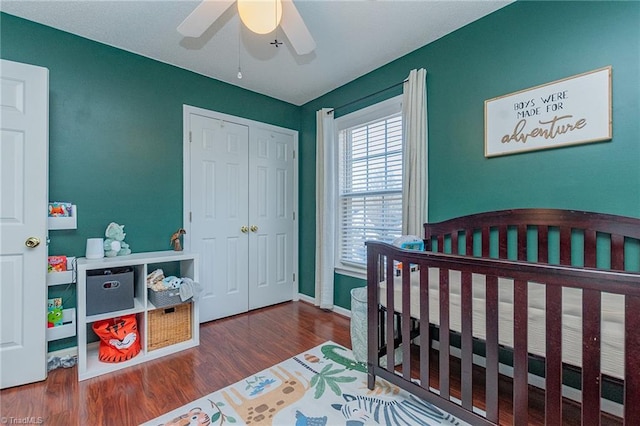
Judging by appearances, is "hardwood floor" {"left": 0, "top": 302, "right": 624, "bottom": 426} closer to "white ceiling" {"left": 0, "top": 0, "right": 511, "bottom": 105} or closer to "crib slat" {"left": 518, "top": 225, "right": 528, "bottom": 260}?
"crib slat" {"left": 518, "top": 225, "right": 528, "bottom": 260}

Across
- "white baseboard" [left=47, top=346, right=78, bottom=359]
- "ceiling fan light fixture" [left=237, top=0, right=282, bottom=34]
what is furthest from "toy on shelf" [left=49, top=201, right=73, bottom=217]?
"ceiling fan light fixture" [left=237, top=0, right=282, bottom=34]

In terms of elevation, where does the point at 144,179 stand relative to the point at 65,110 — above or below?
below

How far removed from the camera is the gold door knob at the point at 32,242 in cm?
183

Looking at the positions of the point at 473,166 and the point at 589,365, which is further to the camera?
the point at 473,166

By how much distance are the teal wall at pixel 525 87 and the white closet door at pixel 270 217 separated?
1.39 m

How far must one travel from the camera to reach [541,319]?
3.94ft

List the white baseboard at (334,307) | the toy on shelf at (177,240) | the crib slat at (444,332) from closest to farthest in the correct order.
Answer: the crib slat at (444,332) < the toy on shelf at (177,240) < the white baseboard at (334,307)

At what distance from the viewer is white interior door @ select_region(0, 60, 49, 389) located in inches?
70.1

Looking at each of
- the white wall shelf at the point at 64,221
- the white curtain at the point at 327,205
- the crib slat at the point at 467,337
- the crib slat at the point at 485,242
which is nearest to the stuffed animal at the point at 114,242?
the white wall shelf at the point at 64,221

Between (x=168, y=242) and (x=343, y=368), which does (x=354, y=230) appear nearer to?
(x=343, y=368)

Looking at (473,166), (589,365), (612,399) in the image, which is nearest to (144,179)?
(473,166)

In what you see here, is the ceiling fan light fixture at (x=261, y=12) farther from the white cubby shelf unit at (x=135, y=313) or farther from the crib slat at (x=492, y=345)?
the white cubby shelf unit at (x=135, y=313)

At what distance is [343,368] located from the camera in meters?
2.00

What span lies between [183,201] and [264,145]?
3.61 feet
